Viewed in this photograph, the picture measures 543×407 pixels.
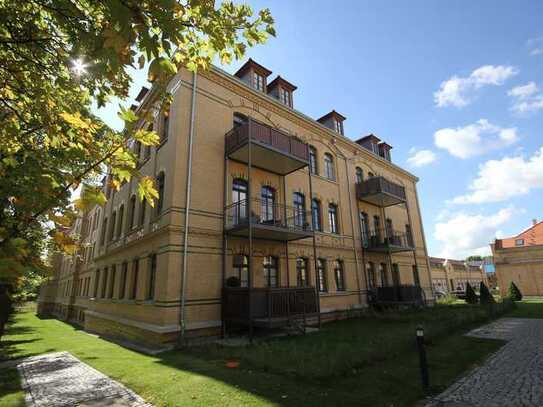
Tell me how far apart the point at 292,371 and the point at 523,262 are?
4271 cm

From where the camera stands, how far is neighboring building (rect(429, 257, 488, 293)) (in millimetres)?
51281

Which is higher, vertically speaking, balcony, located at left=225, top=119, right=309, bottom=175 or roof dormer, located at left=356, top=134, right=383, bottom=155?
roof dormer, located at left=356, top=134, right=383, bottom=155

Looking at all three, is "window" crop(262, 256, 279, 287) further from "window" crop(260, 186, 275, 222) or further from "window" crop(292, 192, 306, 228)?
"window" crop(292, 192, 306, 228)

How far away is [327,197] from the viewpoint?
18.7 meters

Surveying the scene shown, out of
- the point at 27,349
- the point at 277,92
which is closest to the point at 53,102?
the point at 27,349

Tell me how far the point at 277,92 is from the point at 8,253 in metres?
17.4

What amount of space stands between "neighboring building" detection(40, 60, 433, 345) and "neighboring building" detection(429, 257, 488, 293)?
3550 cm

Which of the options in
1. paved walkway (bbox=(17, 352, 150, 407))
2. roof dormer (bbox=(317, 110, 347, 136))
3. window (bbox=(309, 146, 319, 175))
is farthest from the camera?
roof dormer (bbox=(317, 110, 347, 136))

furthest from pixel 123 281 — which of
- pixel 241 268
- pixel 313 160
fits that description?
pixel 313 160

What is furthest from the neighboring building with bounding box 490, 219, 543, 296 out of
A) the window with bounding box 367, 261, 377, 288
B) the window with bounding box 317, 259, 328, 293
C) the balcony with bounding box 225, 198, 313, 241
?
the balcony with bounding box 225, 198, 313, 241

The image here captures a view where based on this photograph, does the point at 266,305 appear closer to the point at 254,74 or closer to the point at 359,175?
the point at 254,74

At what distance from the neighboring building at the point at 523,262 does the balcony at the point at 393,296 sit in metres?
24.8

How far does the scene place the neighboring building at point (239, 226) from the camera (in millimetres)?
11477

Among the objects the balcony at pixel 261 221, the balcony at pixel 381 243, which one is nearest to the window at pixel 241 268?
the balcony at pixel 261 221
